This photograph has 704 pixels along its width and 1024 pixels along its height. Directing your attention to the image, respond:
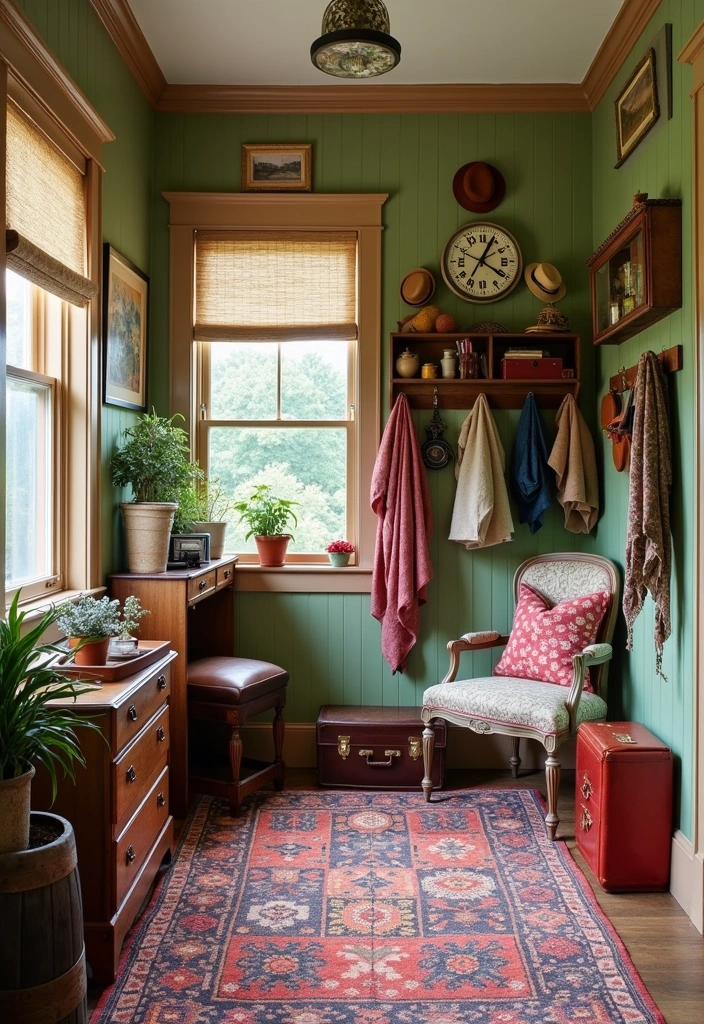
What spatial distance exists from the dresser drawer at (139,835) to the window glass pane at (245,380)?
191 centimetres

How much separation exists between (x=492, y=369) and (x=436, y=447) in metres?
0.45

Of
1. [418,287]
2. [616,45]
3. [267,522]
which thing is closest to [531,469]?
[418,287]

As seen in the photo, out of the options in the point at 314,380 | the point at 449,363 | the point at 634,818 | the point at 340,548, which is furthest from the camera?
the point at 314,380

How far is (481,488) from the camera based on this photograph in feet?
13.4

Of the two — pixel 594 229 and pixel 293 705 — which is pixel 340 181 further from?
pixel 293 705

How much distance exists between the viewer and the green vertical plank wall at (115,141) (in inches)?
118

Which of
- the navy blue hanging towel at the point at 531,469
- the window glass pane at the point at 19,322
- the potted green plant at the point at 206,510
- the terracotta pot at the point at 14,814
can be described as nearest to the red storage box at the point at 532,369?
the navy blue hanging towel at the point at 531,469

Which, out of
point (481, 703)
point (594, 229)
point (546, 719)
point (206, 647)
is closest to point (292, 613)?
point (206, 647)

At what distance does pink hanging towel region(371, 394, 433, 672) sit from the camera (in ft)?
13.4

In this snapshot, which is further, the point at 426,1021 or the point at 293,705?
the point at 293,705

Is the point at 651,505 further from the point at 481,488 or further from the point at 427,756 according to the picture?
the point at 427,756

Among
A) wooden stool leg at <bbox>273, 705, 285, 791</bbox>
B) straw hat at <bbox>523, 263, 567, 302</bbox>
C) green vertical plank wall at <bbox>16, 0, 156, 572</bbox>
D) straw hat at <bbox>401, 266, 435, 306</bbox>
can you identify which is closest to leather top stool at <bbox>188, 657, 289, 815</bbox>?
wooden stool leg at <bbox>273, 705, 285, 791</bbox>

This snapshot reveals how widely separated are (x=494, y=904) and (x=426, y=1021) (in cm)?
72

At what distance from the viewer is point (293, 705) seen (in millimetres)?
4328
